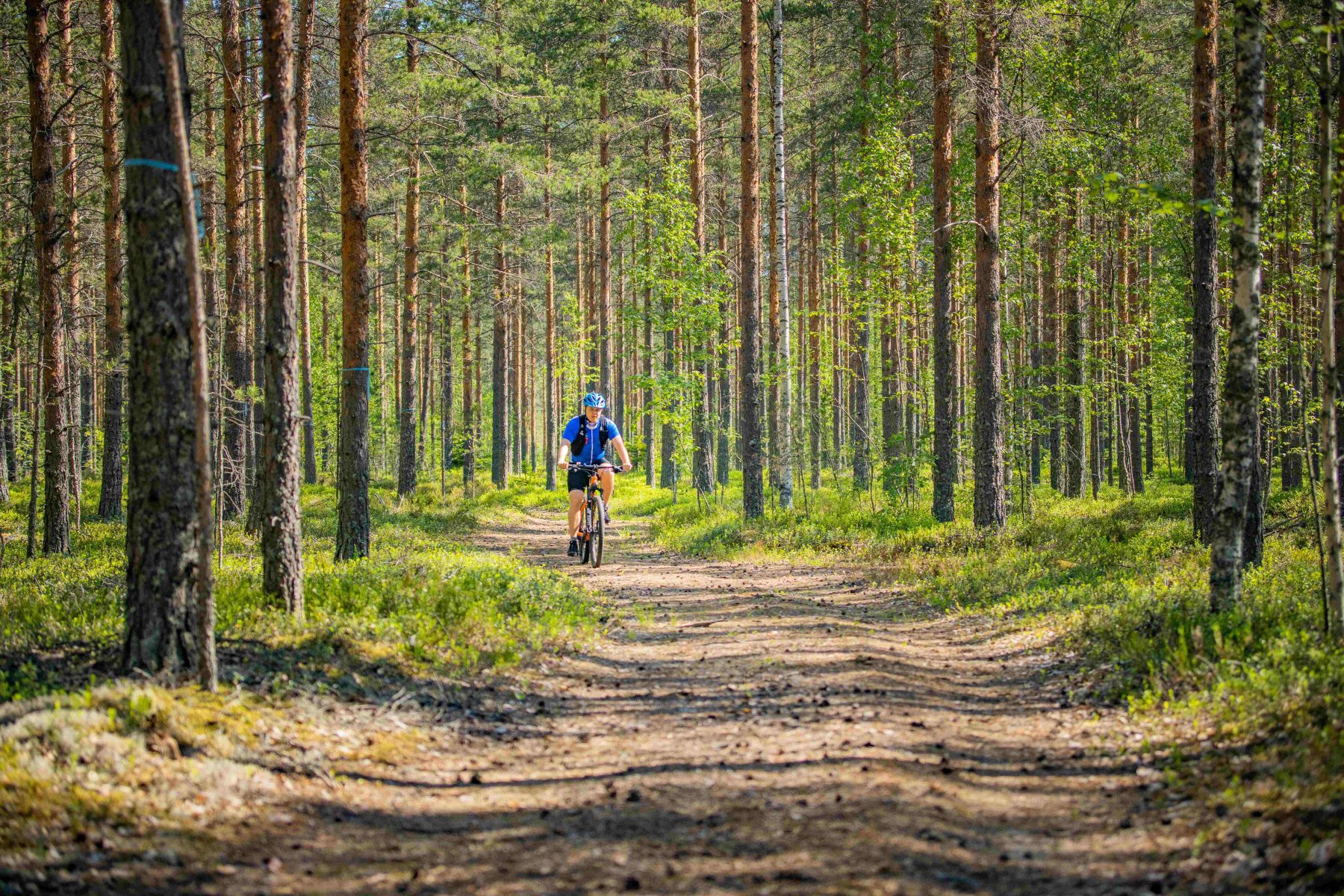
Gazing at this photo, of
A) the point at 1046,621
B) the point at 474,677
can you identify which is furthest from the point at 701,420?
the point at 474,677

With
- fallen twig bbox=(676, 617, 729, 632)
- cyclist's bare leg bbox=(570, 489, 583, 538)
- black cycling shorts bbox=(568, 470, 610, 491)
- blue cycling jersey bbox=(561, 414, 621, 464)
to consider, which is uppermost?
blue cycling jersey bbox=(561, 414, 621, 464)

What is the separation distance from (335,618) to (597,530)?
22.2 feet

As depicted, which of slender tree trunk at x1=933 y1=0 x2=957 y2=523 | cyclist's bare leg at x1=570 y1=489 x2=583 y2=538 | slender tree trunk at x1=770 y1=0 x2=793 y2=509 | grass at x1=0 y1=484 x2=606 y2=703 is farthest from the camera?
slender tree trunk at x1=770 y1=0 x2=793 y2=509

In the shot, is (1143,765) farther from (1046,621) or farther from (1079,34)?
(1079,34)

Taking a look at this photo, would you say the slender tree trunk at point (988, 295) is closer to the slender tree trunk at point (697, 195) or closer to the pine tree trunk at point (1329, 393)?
the pine tree trunk at point (1329, 393)

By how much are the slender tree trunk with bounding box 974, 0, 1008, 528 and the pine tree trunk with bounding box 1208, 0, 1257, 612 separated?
729 cm

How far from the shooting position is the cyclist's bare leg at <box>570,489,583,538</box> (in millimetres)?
14133

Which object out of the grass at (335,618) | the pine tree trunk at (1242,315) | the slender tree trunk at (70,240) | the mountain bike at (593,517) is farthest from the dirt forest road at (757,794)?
the slender tree trunk at (70,240)

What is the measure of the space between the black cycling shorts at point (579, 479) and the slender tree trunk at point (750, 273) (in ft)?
15.3

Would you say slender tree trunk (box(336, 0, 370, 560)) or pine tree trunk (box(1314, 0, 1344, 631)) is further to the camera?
slender tree trunk (box(336, 0, 370, 560))

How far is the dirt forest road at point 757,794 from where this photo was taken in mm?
3982

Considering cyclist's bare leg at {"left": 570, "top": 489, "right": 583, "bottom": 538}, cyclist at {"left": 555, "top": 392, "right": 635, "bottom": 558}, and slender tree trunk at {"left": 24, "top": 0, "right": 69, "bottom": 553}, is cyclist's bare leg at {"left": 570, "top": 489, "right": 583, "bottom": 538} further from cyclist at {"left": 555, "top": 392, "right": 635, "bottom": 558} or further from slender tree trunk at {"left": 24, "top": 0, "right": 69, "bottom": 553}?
slender tree trunk at {"left": 24, "top": 0, "right": 69, "bottom": 553}

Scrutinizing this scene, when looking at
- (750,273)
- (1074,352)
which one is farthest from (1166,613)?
(1074,352)

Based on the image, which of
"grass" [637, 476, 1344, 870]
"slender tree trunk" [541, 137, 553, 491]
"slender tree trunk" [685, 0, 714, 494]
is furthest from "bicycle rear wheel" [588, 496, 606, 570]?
"slender tree trunk" [541, 137, 553, 491]
